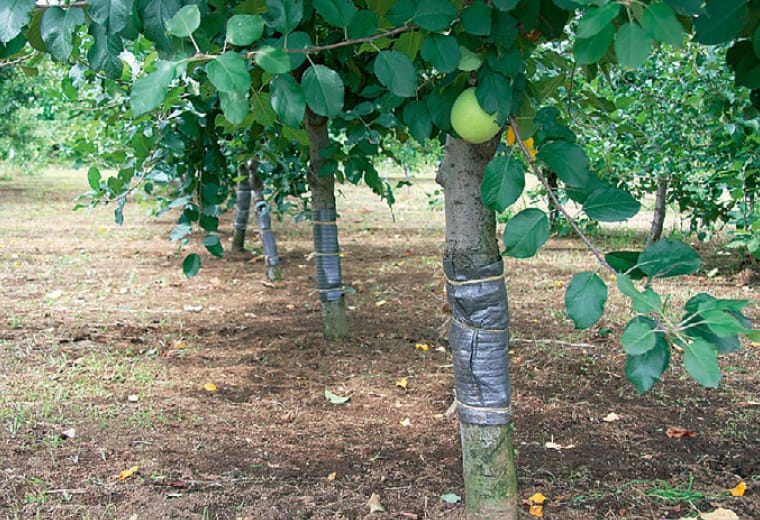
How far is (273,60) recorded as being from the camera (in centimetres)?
118

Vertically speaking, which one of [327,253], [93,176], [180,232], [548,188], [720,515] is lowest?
[720,515]

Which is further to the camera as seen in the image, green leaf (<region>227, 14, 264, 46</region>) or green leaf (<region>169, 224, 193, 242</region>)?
green leaf (<region>169, 224, 193, 242</region>)

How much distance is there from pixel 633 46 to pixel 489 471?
4.47 ft

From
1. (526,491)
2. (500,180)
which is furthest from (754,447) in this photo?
(500,180)

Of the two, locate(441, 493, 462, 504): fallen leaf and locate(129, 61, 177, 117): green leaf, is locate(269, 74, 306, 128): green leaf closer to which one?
locate(129, 61, 177, 117): green leaf

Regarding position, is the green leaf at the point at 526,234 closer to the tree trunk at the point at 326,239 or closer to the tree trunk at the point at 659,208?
the tree trunk at the point at 326,239

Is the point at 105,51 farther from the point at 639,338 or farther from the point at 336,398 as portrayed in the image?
the point at 336,398

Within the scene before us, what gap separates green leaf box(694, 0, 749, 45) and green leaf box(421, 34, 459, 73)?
41 cm

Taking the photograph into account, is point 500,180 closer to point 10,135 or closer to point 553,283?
point 553,283

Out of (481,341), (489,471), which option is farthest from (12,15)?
(489,471)

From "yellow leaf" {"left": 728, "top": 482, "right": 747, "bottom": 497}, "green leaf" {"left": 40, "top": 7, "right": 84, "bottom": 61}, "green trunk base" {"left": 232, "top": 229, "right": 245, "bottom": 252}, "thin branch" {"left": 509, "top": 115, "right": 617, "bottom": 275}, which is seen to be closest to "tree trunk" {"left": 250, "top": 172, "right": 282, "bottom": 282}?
"green trunk base" {"left": 232, "top": 229, "right": 245, "bottom": 252}

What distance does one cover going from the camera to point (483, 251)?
201cm

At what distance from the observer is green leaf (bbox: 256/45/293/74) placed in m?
1.17

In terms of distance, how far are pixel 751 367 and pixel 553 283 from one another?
2.67m
